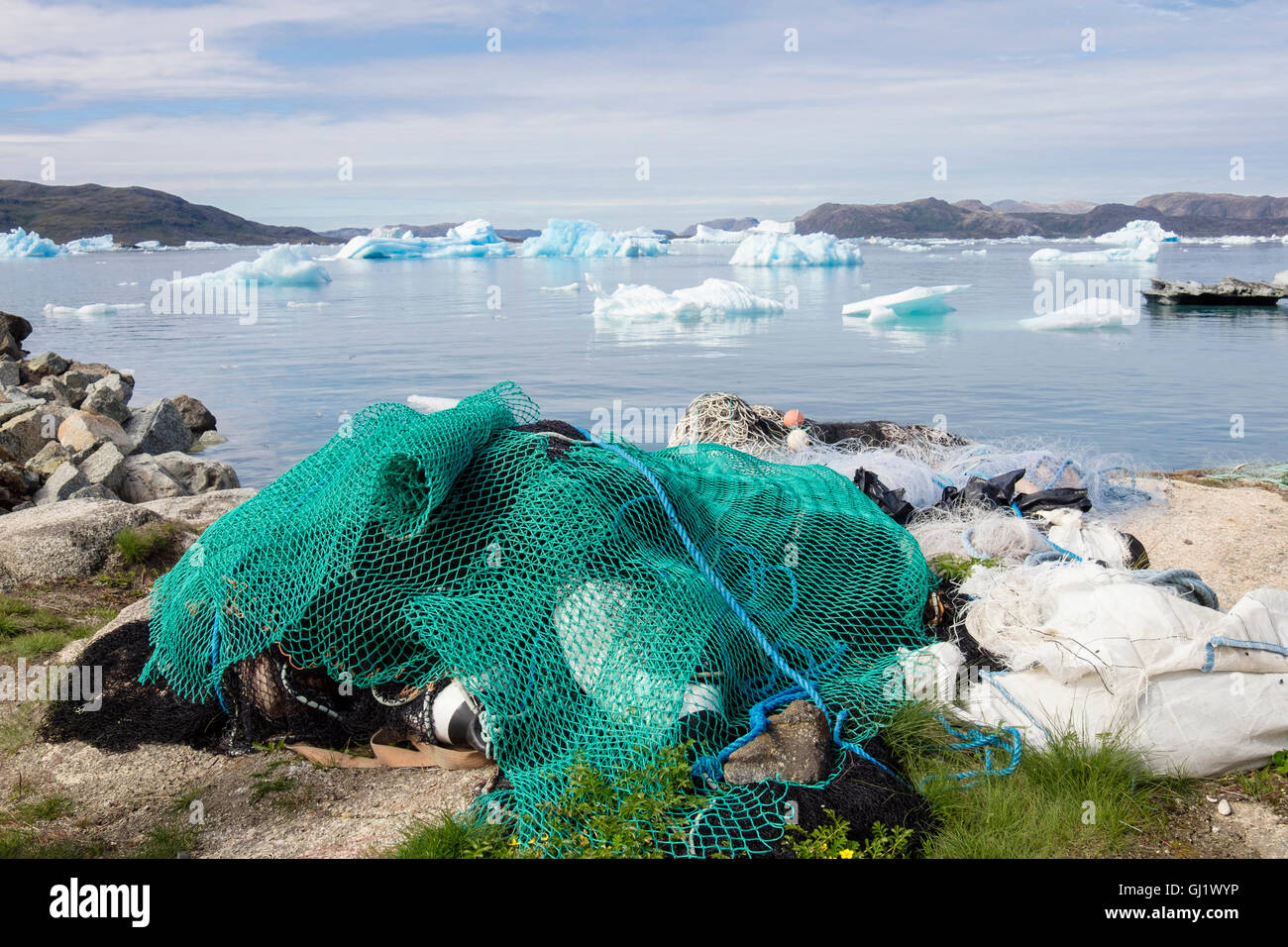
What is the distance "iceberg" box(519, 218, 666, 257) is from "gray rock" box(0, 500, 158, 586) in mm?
54636

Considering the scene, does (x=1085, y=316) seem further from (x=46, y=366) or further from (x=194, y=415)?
(x=46, y=366)

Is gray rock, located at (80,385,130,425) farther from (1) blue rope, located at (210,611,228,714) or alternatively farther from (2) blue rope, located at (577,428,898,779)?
(2) blue rope, located at (577,428,898,779)

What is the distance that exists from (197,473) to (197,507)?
3309 millimetres

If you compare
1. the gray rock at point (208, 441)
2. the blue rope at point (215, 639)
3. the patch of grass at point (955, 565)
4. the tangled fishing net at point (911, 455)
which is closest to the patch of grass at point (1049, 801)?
the patch of grass at point (955, 565)

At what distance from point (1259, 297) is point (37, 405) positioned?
3493cm

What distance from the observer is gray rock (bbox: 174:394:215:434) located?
1520 centimetres

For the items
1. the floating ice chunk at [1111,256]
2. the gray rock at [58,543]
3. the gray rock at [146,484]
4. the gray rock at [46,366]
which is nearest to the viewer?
the gray rock at [58,543]

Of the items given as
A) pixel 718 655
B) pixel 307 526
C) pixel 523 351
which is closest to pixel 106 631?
pixel 307 526

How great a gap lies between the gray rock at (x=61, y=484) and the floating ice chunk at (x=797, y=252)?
Answer: 1755 inches

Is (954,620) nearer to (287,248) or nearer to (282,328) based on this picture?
(282,328)

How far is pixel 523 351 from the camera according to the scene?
25406mm

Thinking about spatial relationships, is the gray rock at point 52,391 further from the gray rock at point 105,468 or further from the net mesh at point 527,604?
the net mesh at point 527,604

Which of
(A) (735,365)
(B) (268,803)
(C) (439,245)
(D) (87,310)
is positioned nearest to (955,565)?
(B) (268,803)

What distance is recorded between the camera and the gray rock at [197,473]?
11.1m
